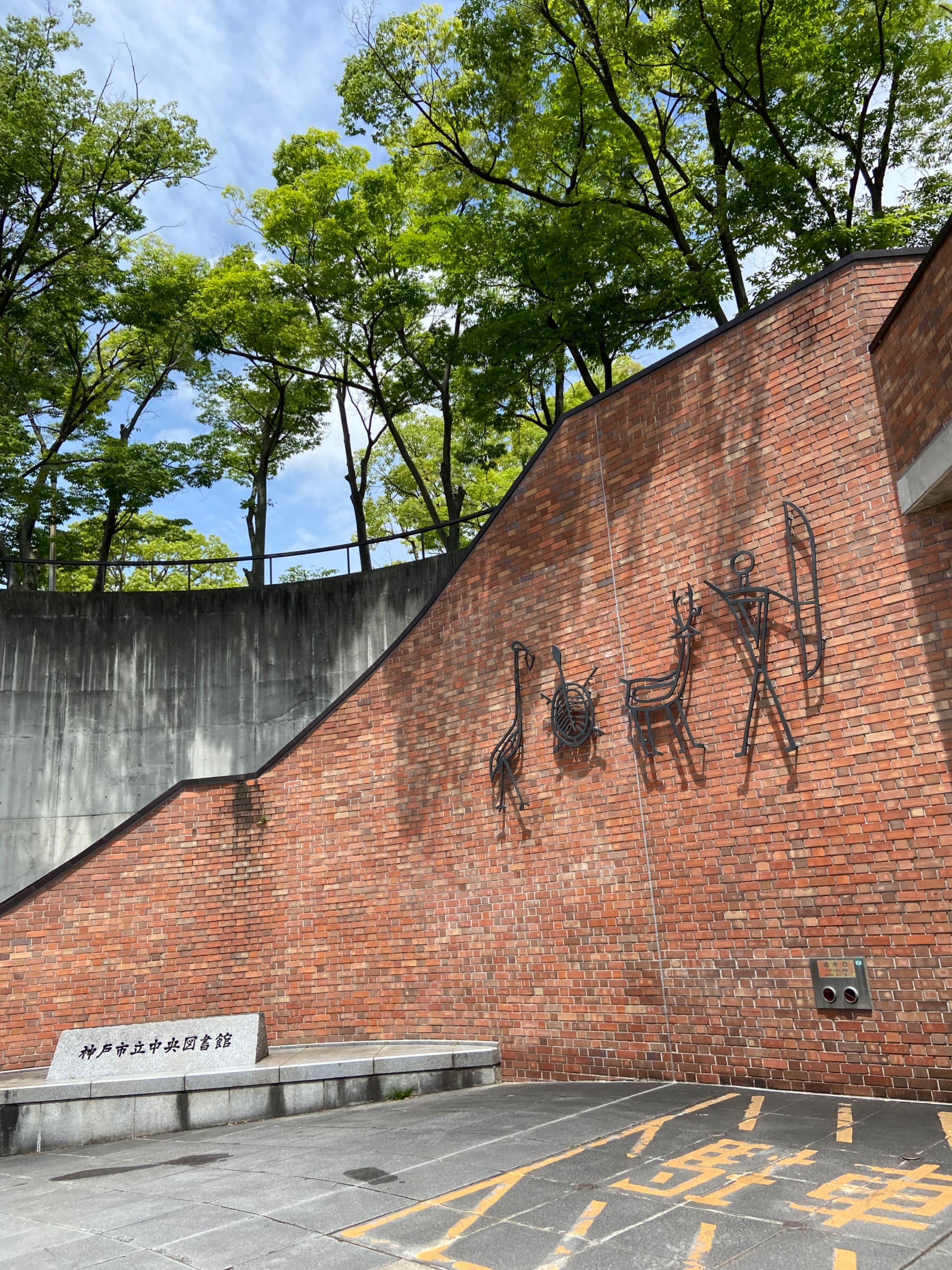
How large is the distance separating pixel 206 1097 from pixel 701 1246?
18.9 ft

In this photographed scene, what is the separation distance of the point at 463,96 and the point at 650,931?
38.3 ft

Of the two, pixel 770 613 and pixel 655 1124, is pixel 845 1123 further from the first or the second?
pixel 770 613

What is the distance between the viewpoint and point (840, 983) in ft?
20.4

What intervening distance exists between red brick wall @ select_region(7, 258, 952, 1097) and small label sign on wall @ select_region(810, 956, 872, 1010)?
3.1 inches

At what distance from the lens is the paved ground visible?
151 inches

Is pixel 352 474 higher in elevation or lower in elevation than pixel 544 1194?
higher

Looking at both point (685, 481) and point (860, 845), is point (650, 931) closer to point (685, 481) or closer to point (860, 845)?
point (860, 845)

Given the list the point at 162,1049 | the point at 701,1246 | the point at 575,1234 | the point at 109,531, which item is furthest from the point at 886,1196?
the point at 109,531

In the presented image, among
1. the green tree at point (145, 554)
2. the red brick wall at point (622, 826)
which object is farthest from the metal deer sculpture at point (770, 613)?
the green tree at point (145, 554)

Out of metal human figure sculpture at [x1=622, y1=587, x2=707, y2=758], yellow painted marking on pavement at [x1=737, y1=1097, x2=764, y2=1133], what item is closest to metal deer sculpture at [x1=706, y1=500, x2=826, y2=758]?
metal human figure sculpture at [x1=622, y1=587, x2=707, y2=758]

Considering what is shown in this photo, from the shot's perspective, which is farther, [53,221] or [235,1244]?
[53,221]

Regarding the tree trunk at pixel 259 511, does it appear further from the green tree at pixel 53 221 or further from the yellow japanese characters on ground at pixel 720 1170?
the yellow japanese characters on ground at pixel 720 1170

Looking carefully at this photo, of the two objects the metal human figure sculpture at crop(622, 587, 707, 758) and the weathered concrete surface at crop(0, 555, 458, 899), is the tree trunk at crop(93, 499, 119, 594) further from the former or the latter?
the metal human figure sculpture at crop(622, 587, 707, 758)

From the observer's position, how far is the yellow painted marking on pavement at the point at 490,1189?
436 cm
